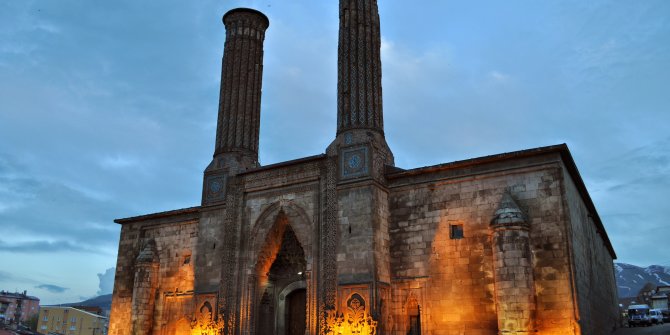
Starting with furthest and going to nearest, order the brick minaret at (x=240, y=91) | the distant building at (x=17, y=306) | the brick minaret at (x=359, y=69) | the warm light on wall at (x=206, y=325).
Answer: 1. the distant building at (x=17, y=306)
2. the brick minaret at (x=240, y=91)
3. the warm light on wall at (x=206, y=325)
4. the brick minaret at (x=359, y=69)

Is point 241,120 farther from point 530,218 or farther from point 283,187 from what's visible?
point 530,218

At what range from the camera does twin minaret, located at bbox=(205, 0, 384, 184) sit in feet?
48.4

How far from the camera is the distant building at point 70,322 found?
55312mm

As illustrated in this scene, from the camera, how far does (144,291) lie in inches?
667

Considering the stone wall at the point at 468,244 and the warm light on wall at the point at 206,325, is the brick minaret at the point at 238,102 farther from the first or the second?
the stone wall at the point at 468,244

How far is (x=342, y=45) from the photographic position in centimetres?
1545

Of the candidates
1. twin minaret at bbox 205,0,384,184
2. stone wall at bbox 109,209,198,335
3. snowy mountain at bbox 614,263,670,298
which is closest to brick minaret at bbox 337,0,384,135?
twin minaret at bbox 205,0,384,184

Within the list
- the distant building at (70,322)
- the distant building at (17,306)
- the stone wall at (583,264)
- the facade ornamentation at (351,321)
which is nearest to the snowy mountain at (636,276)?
the distant building at (70,322)

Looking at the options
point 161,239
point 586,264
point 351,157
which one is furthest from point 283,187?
point 586,264

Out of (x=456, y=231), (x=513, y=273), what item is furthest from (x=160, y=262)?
(x=513, y=273)

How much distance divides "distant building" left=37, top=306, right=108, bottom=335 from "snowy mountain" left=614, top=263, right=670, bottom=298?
459ft

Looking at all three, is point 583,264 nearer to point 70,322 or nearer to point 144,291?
point 144,291

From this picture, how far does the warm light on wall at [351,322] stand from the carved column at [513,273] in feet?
9.70

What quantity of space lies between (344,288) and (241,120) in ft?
22.7
